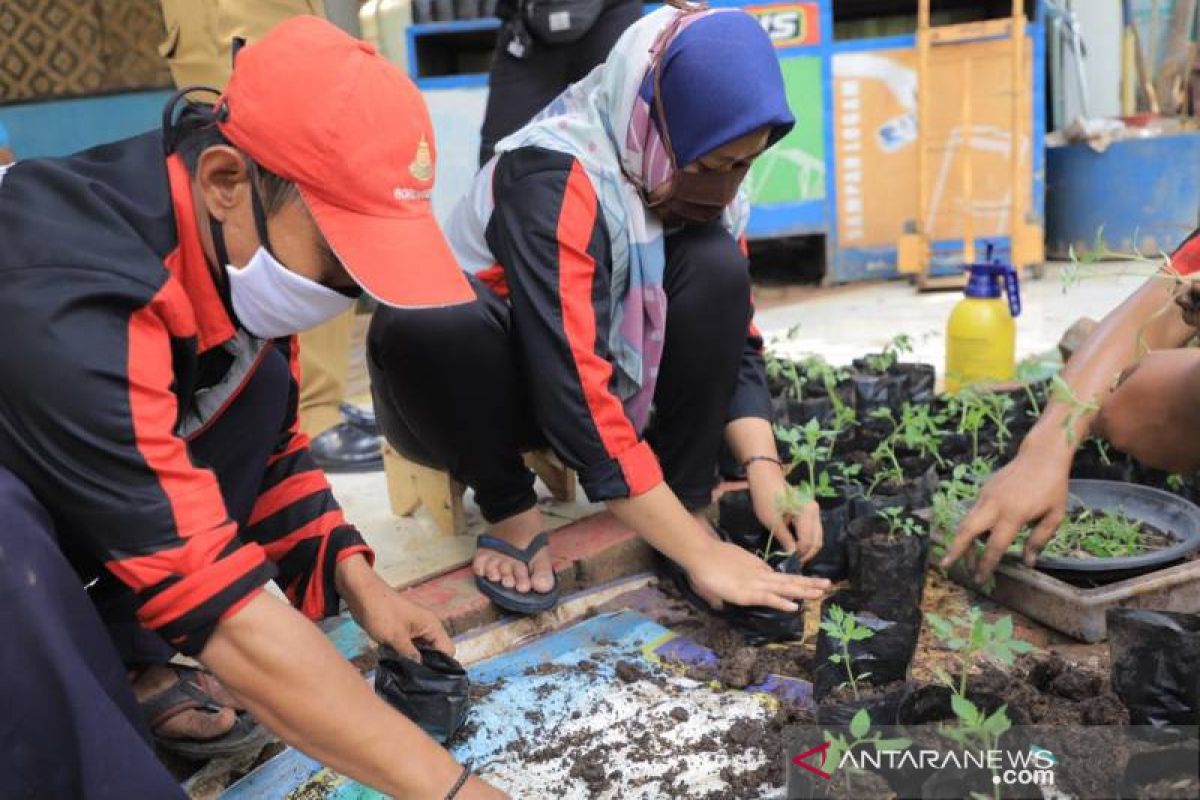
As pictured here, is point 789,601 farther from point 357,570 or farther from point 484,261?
point 484,261

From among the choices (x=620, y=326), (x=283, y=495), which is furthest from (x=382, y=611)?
(x=620, y=326)

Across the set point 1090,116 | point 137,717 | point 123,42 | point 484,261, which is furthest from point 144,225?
point 1090,116

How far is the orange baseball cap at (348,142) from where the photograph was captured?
1.29 metres

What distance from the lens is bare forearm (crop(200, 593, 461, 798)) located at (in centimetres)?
128

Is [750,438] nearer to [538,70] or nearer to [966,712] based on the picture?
[966,712]

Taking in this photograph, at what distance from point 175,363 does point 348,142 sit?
1.34 ft

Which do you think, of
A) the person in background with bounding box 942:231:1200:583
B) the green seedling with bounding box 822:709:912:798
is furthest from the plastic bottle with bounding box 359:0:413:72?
the green seedling with bounding box 822:709:912:798

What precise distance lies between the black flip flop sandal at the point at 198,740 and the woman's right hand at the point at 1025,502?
131 centimetres

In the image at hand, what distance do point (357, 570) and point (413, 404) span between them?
18.7 inches

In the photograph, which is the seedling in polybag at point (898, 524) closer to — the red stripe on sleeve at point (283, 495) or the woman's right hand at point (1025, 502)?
the woman's right hand at point (1025, 502)

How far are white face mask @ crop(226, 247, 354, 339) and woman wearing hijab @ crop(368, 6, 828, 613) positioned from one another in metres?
0.57

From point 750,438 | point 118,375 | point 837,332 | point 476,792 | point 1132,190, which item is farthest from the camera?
point 1132,190

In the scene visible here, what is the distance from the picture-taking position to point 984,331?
10.9ft

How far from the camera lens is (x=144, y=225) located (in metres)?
1.36
